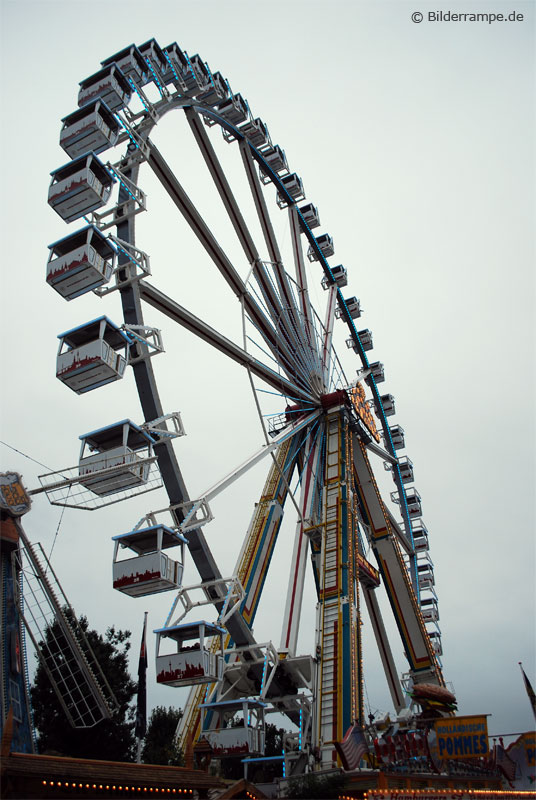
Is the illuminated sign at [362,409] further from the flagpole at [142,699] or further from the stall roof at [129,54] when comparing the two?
the stall roof at [129,54]

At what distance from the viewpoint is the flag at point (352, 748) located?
13.8 m

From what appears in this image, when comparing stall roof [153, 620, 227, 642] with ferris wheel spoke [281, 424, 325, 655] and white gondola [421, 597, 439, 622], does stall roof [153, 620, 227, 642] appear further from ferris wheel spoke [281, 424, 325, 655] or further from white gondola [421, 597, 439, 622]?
white gondola [421, 597, 439, 622]

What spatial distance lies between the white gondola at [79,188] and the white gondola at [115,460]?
17.7 ft

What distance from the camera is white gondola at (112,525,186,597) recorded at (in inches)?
521

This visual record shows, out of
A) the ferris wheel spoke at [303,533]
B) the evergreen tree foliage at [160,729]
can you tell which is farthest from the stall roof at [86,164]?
the evergreen tree foliage at [160,729]

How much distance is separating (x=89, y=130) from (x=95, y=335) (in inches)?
217

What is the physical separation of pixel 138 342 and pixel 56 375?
6.06 feet

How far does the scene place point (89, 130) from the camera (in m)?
16.9

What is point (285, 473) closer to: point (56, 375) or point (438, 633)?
point (56, 375)

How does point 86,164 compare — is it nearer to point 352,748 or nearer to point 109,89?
point 109,89

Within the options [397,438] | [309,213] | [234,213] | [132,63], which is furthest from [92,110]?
[397,438]

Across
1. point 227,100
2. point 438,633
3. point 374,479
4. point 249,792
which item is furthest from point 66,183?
point 438,633

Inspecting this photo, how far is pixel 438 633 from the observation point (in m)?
30.6

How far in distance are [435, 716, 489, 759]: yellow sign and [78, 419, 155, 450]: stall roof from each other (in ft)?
28.4
